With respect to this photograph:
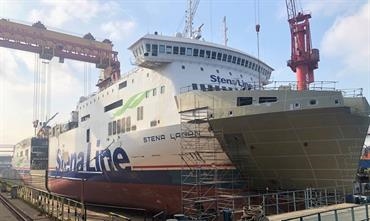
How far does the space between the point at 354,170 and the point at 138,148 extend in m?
10.6

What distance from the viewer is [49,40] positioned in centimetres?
3441

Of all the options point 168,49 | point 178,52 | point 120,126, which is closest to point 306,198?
point 178,52

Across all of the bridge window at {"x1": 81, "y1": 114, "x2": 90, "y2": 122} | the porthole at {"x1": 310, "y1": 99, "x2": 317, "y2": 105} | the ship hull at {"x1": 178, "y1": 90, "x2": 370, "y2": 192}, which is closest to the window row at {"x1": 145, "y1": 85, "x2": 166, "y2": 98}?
the ship hull at {"x1": 178, "y1": 90, "x2": 370, "y2": 192}

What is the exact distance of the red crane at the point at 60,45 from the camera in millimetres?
32656

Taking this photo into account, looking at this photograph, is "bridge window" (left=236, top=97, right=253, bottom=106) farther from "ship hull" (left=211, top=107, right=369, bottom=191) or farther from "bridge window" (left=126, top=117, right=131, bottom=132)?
"bridge window" (left=126, top=117, right=131, bottom=132)

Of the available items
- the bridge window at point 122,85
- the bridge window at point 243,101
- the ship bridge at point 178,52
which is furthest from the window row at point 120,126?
the bridge window at point 243,101

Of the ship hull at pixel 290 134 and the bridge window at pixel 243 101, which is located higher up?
the bridge window at pixel 243 101

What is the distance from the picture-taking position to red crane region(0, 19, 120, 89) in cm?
3266

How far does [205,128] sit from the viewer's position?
1705 cm

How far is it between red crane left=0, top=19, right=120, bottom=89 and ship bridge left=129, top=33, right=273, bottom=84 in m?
11.1

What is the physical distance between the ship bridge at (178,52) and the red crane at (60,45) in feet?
36.4

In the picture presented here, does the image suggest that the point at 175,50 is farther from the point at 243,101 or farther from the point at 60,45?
the point at 60,45

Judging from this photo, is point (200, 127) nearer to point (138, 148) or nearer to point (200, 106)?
point (200, 106)

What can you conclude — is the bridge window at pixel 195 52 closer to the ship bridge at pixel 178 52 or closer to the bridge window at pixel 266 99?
the ship bridge at pixel 178 52
